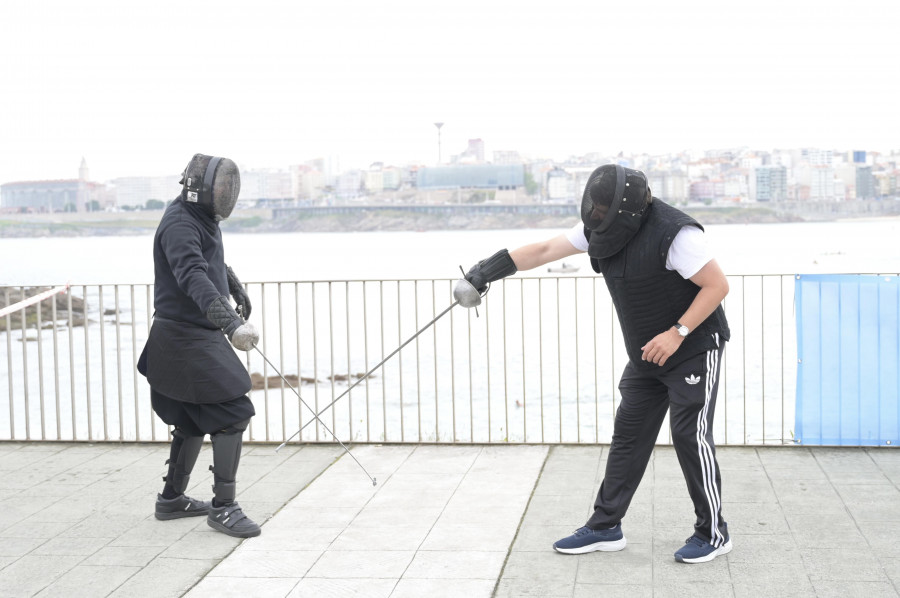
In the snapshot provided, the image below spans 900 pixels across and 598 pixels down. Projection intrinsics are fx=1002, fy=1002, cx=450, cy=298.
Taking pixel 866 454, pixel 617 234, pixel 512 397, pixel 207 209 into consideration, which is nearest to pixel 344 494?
pixel 207 209

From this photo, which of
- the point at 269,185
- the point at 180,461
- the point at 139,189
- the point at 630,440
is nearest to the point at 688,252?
the point at 630,440

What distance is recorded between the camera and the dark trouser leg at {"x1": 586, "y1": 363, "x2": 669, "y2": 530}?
4.16 m

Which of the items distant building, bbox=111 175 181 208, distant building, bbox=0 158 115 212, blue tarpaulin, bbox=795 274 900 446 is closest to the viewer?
blue tarpaulin, bbox=795 274 900 446

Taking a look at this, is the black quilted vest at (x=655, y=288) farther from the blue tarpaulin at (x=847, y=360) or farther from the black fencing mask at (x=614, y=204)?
the blue tarpaulin at (x=847, y=360)

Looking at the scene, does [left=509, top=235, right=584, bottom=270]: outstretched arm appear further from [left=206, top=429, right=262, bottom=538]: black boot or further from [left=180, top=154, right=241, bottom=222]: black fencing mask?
[left=206, top=429, right=262, bottom=538]: black boot

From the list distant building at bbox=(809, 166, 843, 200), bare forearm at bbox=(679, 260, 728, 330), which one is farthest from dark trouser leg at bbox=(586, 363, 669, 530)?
distant building at bbox=(809, 166, 843, 200)

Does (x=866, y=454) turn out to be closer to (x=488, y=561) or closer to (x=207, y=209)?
(x=488, y=561)

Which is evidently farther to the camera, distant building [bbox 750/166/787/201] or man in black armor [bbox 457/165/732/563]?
distant building [bbox 750/166/787/201]

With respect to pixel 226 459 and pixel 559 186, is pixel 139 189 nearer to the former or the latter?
pixel 559 186

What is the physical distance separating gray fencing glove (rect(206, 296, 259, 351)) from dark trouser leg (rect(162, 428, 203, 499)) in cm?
78

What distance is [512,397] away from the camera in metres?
20.2

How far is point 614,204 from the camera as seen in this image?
12.5 feet

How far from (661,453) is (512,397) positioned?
14251 millimetres

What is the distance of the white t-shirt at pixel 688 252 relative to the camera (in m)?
3.79
